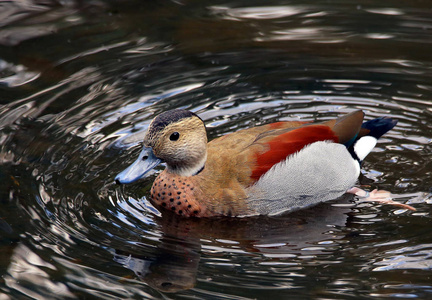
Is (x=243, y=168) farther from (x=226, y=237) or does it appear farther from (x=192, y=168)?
(x=226, y=237)

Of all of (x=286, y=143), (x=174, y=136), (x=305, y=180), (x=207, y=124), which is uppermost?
(x=174, y=136)

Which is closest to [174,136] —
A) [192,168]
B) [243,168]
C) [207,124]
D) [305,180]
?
[192,168]

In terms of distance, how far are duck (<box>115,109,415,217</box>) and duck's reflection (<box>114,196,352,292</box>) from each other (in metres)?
0.16

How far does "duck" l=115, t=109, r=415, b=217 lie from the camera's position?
281 inches

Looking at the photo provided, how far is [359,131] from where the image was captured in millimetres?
7910

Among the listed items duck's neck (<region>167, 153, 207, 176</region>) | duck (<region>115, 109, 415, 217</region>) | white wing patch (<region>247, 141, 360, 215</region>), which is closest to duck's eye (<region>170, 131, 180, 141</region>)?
duck (<region>115, 109, 415, 217</region>)

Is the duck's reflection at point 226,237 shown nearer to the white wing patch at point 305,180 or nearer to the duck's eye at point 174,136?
the white wing patch at point 305,180

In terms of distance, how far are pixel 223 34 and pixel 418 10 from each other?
351cm

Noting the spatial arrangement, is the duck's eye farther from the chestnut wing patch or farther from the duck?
the chestnut wing patch

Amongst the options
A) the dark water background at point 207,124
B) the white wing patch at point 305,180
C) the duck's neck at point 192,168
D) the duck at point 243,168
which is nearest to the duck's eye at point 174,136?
the duck at point 243,168

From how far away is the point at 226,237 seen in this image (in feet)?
22.4

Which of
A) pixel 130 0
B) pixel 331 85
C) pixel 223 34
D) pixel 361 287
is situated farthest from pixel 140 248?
pixel 130 0

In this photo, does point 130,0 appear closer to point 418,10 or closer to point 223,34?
point 223,34

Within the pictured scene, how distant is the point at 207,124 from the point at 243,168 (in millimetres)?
1785
